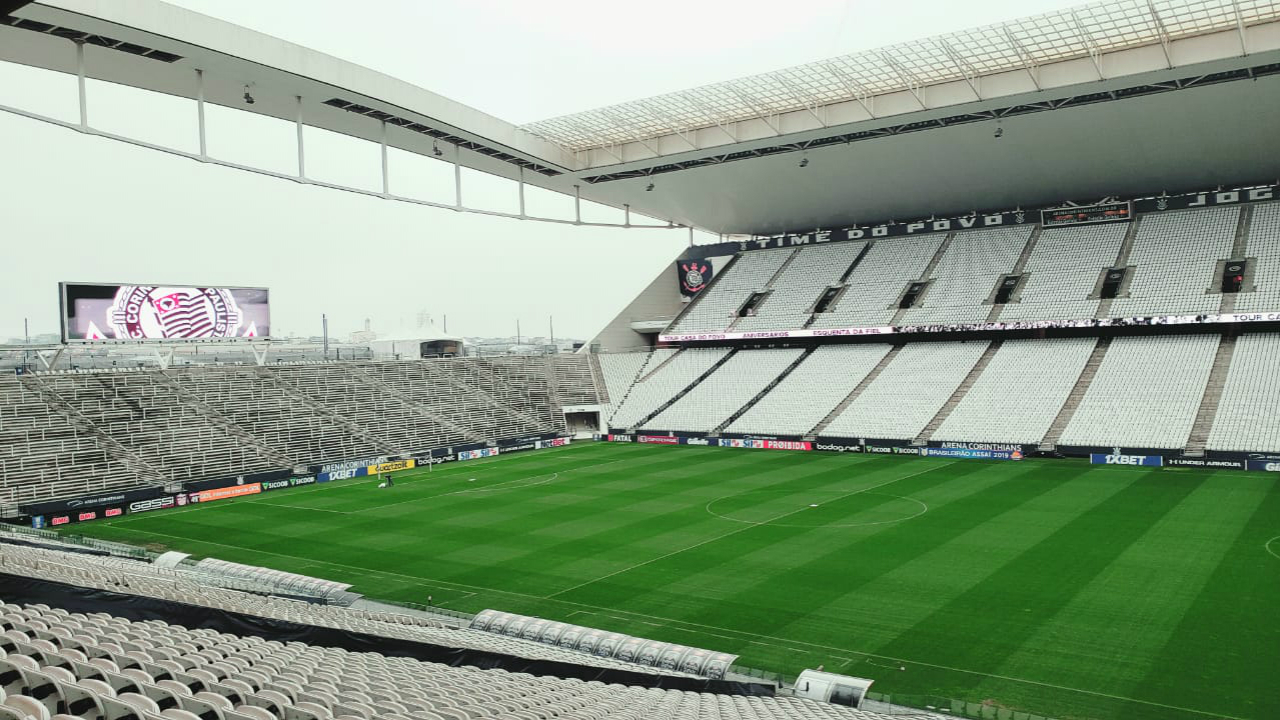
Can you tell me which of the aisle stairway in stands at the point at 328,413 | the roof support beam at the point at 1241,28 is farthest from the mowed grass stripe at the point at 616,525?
the roof support beam at the point at 1241,28

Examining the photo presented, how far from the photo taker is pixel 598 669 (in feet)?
43.9

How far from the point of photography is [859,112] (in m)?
39.7

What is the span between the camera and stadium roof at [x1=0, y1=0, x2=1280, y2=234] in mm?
29922

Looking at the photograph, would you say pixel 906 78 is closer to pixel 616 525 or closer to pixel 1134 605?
pixel 616 525

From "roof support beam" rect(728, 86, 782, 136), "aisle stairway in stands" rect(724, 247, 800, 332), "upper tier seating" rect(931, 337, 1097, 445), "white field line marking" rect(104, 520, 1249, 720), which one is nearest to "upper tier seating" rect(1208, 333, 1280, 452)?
"upper tier seating" rect(931, 337, 1097, 445)

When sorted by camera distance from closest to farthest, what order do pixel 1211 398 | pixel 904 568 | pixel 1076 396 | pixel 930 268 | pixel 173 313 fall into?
1. pixel 904 568
2. pixel 1211 398
3. pixel 173 313
4. pixel 1076 396
5. pixel 930 268

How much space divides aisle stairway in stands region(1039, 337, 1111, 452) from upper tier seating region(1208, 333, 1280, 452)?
18.5ft

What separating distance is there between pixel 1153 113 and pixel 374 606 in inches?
1515

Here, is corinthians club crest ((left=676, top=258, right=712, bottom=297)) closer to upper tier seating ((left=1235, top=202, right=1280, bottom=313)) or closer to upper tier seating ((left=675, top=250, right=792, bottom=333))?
upper tier seating ((left=675, top=250, right=792, bottom=333))

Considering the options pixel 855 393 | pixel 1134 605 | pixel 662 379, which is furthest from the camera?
pixel 662 379

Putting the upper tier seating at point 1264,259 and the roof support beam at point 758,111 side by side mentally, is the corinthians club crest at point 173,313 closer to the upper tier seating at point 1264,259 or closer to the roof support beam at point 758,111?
the roof support beam at point 758,111

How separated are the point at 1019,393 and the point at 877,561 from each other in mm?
24890

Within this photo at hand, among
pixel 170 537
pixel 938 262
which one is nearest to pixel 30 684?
pixel 170 537

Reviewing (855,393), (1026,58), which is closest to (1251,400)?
(1026,58)
